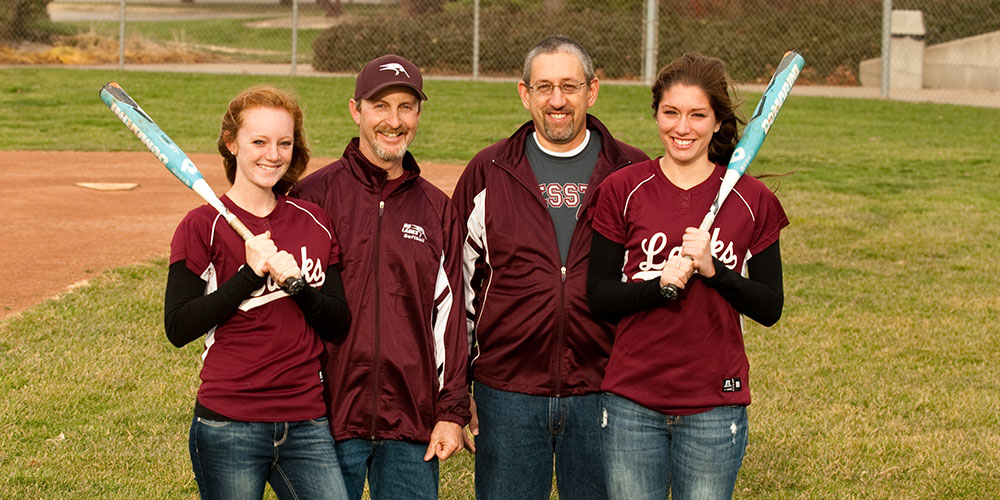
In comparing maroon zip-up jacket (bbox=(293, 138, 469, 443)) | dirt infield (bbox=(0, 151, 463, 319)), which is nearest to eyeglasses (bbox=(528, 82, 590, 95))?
maroon zip-up jacket (bbox=(293, 138, 469, 443))

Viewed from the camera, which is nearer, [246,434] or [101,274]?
[246,434]

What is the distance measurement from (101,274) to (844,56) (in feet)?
62.7

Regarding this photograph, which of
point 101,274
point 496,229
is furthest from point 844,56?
point 496,229

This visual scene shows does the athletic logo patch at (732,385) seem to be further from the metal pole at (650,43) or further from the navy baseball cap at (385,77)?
the metal pole at (650,43)

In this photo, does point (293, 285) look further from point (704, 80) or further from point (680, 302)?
point (704, 80)

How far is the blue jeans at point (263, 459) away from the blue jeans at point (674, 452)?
2.82ft

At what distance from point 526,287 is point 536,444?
1.81 ft

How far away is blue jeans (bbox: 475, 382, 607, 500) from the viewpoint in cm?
406

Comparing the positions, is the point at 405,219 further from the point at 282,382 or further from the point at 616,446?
the point at 616,446

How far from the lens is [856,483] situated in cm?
584

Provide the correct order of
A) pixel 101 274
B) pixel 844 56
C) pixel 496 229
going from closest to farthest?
pixel 496 229, pixel 101 274, pixel 844 56

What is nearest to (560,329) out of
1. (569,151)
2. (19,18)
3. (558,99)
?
(569,151)

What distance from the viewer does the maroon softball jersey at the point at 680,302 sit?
3.58 meters

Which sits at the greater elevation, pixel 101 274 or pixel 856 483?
pixel 101 274
